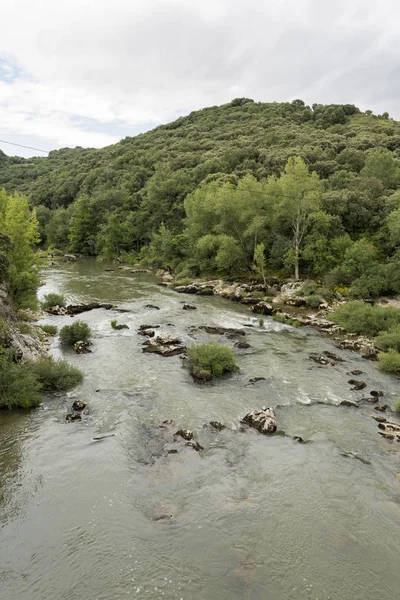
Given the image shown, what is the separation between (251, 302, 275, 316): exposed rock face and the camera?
36.7 metres

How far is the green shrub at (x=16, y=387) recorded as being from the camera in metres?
Answer: 16.5

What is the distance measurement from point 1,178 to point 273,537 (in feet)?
559

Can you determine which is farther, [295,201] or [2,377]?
[295,201]

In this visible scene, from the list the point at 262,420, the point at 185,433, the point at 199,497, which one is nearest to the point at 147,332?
the point at 185,433

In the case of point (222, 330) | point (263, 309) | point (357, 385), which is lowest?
point (222, 330)

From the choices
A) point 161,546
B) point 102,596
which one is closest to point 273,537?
point 161,546

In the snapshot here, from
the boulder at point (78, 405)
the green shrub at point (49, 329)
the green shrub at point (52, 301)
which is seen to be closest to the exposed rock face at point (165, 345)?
the green shrub at point (49, 329)

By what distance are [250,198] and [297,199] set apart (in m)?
7.39

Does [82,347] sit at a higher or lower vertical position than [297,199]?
lower

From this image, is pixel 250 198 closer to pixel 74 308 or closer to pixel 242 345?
pixel 74 308

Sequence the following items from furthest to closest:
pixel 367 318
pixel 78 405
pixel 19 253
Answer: pixel 367 318, pixel 19 253, pixel 78 405

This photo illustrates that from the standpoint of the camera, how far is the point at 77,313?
3506cm

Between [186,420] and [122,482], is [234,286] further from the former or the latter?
[122,482]

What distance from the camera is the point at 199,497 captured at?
11.9 metres
